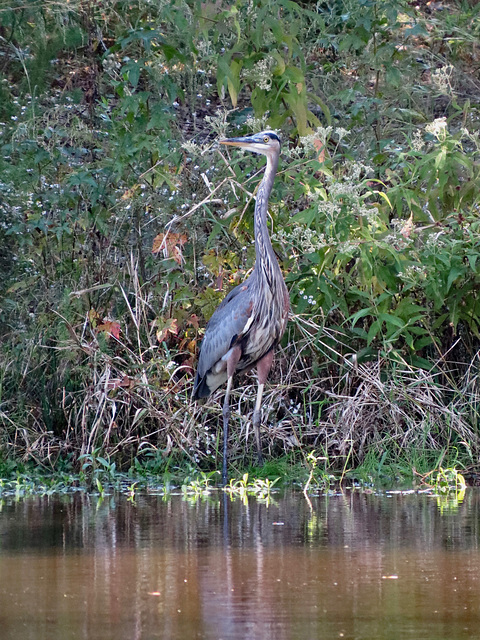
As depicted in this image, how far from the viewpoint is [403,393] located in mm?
7090

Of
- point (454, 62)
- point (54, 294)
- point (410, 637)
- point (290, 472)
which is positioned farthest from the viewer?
point (454, 62)

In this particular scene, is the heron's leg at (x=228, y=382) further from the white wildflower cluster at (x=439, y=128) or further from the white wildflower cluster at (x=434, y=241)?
the white wildflower cluster at (x=439, y=128)

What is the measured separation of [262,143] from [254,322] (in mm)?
1290

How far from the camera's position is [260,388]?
7.31 m

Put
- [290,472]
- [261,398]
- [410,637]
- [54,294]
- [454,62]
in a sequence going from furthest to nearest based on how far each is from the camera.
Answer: [454,62]
[54,294]
[261,398]
[290,472]
[410,637]

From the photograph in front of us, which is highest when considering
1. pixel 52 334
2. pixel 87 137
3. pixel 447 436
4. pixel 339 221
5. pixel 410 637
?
pixel 87 137

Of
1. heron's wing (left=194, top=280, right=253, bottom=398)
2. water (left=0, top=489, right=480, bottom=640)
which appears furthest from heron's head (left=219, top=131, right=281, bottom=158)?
water (left=0, top=489, right=480, bottom=640)

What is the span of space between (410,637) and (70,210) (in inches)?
236

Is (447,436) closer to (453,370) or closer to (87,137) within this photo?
(453,370)

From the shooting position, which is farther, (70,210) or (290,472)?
(70,210)

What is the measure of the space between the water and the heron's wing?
1.56 m

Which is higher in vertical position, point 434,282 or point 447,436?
point 434,282

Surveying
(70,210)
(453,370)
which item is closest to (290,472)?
(453,370)

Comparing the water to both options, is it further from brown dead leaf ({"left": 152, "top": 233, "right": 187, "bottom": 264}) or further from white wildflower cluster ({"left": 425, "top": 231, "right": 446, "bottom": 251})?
brown dead leaf ({"left": 152, "top": 233, "right": 187, "bottom": 264})
